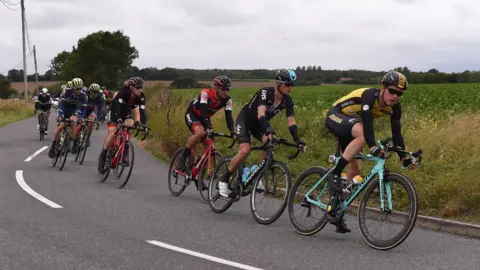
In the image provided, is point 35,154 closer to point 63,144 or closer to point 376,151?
point 63,144

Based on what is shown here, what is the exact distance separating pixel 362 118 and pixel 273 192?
5.59 ft

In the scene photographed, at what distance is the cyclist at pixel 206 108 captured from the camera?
8.73m

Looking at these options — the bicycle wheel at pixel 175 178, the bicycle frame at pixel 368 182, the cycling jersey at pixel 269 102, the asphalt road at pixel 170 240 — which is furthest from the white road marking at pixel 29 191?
the bicycle frame at pixel 368 182

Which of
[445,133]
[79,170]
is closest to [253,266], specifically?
[445,133]

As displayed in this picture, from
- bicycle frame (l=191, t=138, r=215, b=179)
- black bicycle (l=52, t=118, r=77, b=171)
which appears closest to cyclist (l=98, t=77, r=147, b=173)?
→ bicycle frame (l=191, t=138, r=215, b=179)

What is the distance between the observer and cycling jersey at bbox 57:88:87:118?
1385 cm

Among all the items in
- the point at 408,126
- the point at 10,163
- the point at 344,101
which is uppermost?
the point at 344,101

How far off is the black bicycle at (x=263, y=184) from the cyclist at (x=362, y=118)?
0.61m

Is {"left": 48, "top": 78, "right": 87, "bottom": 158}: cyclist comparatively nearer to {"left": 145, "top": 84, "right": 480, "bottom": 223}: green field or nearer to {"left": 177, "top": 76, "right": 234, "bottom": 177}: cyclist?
{"left": 145, "top": 84, "right": 480, "bottom": 223}: green field

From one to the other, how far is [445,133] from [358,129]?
220 inches

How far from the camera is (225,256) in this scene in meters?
5.93

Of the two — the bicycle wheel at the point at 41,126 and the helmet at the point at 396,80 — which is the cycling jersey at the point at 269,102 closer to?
the helmet at the point at 396,80

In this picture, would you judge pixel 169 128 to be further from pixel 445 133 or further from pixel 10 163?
pixel 445 133

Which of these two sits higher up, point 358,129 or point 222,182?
point 358,129
